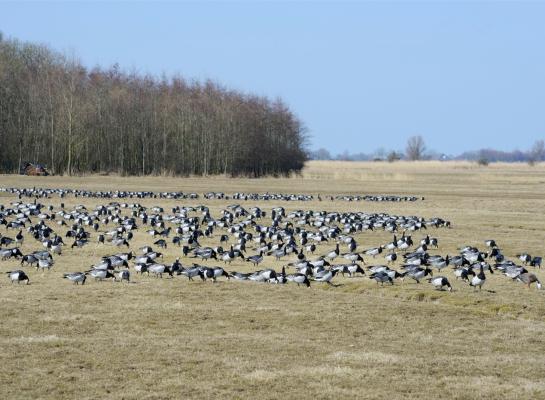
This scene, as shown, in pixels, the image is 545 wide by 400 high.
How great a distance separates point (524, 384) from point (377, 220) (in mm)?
25955

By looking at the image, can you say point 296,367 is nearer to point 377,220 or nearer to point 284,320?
point 284,320

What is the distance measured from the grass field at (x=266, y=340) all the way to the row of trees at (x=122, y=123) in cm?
6096

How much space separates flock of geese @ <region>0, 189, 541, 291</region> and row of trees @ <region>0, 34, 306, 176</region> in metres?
39.5

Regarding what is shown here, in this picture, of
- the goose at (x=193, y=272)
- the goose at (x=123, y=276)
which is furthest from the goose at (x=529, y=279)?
the goose at (x=123, y=276)

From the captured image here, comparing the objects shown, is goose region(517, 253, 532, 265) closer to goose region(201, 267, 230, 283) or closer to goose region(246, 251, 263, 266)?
goose region(246, 251, 263, 266)

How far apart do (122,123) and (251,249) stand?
202 feet

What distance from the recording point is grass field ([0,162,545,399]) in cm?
1219

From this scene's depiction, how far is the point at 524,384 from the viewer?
12445 millimetres

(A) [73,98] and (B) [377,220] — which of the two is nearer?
(B) [377,220]

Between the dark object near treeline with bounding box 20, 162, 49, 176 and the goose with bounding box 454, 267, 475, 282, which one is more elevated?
the dark object near treeline with bounding box 20, 162, 49, 176

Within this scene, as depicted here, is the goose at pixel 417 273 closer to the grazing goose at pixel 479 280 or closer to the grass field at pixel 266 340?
the grass field at pixel 266 340

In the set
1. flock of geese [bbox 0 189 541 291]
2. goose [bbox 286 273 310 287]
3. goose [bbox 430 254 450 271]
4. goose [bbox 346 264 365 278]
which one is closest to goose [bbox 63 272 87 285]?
flock of geese [bbox 0 189 541 291]

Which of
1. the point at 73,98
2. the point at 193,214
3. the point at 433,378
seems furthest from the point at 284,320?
the point at 73,98

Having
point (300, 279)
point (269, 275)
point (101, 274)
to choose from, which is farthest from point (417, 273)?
point (101, 274)
